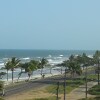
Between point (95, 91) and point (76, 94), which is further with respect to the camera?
point (95, 91)

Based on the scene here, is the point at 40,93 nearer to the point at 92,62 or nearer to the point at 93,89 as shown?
the point at 93,89

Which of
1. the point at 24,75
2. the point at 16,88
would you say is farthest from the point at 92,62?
the point at 16,88

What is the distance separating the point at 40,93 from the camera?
9019 centimetres

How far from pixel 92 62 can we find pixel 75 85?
276 feet

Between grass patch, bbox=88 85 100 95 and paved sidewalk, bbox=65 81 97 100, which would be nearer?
paved sidewalk, bbox=65 81 97 100

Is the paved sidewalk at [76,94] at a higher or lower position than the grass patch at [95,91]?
lower

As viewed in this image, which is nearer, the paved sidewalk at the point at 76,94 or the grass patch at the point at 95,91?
the paved sidewalk at the point at 76,94

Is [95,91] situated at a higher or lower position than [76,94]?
higher

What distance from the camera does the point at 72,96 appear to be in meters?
85.5

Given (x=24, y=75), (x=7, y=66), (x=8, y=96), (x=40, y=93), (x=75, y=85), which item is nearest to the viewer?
(x=8, y=96)

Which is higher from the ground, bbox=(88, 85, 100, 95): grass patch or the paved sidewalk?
bbox=(88, 85, 100, 95): grass patch

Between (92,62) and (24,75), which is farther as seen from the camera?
(92,62)

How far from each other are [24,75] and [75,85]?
170 ft

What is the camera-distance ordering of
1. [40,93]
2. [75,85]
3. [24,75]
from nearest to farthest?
[40,93]
[75,85]
[24,75]
